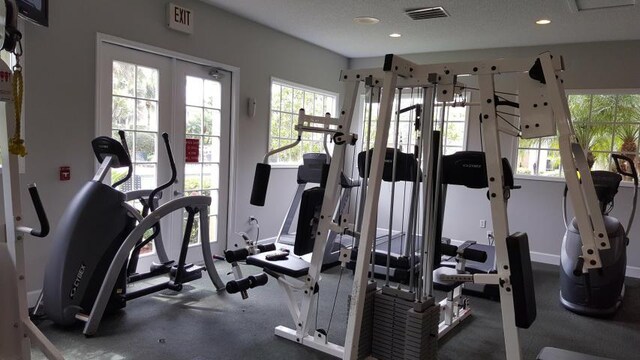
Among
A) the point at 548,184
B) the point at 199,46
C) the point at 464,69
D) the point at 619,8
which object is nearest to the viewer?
the point at 464,69

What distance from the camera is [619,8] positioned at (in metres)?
3.88

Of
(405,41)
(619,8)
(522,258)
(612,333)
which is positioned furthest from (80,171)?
(619,8)

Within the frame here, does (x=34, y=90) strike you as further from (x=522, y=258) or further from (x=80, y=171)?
(x=522, y=258)

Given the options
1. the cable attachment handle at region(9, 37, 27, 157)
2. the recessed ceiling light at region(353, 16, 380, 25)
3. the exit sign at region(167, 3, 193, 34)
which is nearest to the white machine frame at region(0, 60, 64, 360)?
the cable attachment handle at region(9, 37, 27, 157)

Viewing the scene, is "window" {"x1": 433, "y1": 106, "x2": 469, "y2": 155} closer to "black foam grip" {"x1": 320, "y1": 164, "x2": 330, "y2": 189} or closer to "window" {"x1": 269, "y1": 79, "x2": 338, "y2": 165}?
"window" {"x1": 269, "y1": 79, "x2": 338, "y2": 165}

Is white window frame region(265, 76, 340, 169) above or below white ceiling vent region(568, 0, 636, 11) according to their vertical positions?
below

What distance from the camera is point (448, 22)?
15.0 ft

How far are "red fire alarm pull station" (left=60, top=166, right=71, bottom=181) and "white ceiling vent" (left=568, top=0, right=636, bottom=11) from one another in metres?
4.21

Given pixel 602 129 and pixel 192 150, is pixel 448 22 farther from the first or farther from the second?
pixel 192 150

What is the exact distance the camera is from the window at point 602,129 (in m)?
5.08

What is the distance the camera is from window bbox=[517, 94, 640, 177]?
16.7 feet

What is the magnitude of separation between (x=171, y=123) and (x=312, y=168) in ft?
4.69

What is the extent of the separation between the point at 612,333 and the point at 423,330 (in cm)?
208

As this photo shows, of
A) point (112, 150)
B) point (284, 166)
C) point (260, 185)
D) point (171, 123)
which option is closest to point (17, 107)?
point (112, 150)
